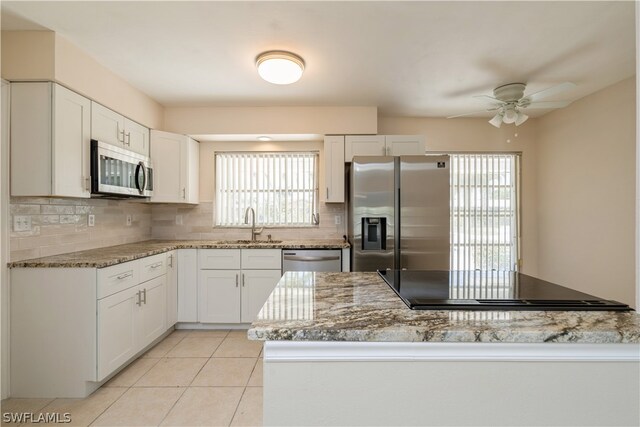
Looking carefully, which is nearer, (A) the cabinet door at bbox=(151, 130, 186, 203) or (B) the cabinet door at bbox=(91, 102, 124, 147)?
(B) the cabinet door at bbox=(91, 102, 124, 147)

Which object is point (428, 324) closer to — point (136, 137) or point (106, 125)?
point (106, 125)

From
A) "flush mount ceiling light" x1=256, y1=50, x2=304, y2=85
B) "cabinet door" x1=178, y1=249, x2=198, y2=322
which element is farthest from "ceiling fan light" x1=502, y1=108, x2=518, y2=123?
"cabinet door" x1=178, y1=249, x2=198, y2=322

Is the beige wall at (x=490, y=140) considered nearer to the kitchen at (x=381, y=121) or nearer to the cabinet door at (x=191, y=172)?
the kitchen at (x=381, y=121)

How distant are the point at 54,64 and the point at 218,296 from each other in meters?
2.37

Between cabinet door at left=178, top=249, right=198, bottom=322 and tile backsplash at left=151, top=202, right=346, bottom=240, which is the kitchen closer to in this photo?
tile backsplash at left=151, top=202, right=346, bottom=240

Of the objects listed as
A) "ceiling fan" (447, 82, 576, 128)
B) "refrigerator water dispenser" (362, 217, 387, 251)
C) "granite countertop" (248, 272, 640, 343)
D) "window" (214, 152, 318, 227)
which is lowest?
"granite countertop" (248, 272, 640, 343)

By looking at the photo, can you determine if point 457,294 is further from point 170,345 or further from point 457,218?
point 457,218

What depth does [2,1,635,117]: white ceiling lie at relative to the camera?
190 cm

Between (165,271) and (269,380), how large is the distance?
98.5 inches

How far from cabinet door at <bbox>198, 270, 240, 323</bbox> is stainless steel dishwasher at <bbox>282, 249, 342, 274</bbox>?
0.60 metres

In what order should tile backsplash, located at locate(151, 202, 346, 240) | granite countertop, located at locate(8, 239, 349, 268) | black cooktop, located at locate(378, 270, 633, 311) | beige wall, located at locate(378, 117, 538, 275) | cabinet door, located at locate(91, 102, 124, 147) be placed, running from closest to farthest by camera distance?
black cooktop, located at locate(378, 270, 633, 311) → granite countertop, located at locate(8, 239, 349, 268) → cabinet door, located at locate(91, 102, 124, 147) → tile backsplash, located at locate(151, 202, 346, 240) → beige wall, located at locate(378, 117, 538, 275)

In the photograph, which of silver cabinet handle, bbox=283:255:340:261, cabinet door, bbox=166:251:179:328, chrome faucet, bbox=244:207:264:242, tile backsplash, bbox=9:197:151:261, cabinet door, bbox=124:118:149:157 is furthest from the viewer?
chrome faucet, bbox=244:207:264:242

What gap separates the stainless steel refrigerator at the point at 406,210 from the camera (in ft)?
9.67

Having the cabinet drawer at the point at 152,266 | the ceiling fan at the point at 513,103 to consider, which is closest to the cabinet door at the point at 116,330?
the cabinet drawer at the point at 152,266
